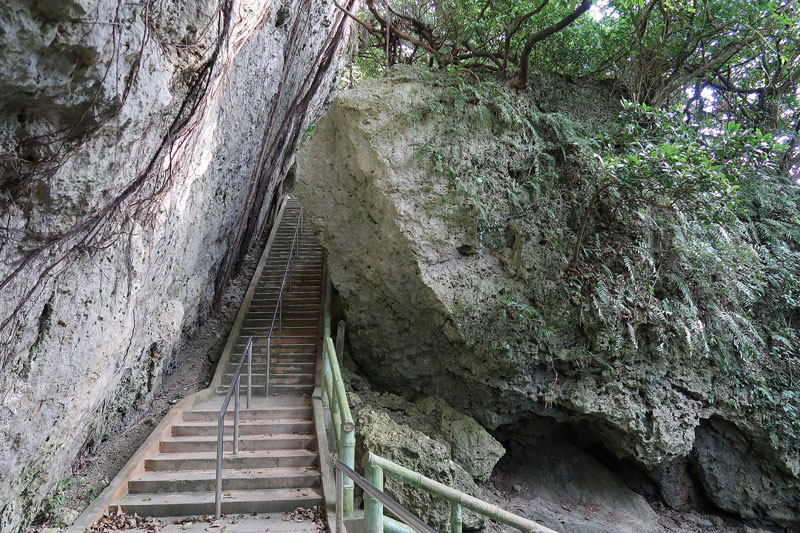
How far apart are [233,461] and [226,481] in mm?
391

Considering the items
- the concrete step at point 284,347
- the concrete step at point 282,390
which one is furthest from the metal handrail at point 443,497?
the concrete step at point 284,347

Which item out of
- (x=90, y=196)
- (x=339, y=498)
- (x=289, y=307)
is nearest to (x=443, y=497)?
(x=339, y=498)

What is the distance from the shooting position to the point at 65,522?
426 cm

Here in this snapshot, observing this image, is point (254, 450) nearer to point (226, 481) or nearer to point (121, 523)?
point (226, 481)

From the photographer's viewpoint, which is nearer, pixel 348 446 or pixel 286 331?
pixel 348 446

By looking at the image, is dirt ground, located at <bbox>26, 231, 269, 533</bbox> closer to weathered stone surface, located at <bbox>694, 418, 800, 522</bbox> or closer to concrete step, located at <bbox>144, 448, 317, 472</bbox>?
concrete step, located at <bbox>144, 448, 317, 472</bbox>

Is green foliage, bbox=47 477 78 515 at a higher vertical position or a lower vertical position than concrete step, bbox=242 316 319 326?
lower

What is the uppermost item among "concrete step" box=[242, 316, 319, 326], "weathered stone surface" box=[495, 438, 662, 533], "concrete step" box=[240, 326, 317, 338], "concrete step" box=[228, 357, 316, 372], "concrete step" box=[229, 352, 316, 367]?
"concrete step" box=[242, 316, 319, 326]

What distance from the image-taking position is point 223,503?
454cm

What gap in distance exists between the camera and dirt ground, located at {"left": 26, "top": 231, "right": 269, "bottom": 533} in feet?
15.7

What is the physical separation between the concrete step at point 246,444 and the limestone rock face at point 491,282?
233cm

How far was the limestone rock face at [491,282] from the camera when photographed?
266 inches

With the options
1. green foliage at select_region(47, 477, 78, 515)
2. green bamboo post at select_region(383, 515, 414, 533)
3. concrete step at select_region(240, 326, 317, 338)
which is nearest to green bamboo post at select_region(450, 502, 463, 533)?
green bamboo post at select_region(383, 515, 414, 533)

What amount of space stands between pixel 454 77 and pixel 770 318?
21.7ft
